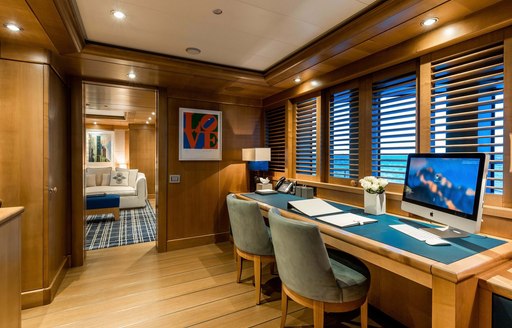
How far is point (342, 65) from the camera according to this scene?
9.01 ft

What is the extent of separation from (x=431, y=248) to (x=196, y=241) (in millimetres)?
3177

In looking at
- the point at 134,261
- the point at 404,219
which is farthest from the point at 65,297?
the point at 404,219

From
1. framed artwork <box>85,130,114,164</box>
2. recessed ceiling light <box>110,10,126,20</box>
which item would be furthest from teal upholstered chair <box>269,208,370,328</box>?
framed artwork <box>85,130,114,164</box>

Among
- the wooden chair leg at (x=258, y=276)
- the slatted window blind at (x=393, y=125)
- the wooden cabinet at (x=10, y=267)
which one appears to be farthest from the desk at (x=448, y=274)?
the wooden cabinet at (x=10, y=267)

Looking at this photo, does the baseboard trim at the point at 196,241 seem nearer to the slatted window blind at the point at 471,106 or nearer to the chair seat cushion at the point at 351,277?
the chair seat cushion at the point at 351,277

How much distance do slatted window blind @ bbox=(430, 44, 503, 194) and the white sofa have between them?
6.22 meters

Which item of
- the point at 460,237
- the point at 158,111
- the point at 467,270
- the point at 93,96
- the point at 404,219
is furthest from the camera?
the point at 93,96

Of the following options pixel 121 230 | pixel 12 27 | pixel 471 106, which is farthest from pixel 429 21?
pixel 121 230

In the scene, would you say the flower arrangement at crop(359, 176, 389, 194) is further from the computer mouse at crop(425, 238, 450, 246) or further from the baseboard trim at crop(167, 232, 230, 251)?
the baseboard trim at crop(167, 232, 230, 251)

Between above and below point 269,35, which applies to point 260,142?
below

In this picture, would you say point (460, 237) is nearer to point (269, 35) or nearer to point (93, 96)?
point (269, 35)

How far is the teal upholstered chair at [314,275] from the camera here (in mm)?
1560

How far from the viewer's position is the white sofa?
20.4ft

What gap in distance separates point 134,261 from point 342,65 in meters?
3.47
